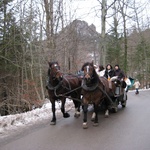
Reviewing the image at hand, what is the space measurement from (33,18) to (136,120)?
10485 mm

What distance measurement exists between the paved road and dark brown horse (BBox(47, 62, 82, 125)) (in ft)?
2.45

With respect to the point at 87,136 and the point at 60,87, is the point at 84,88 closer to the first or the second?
the point at 60,87

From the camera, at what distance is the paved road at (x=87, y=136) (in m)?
5.29

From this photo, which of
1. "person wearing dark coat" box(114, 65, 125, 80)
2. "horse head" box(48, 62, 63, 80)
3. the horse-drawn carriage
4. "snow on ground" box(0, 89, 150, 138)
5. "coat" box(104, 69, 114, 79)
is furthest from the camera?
"coat" box(104, 69, 114, 79)

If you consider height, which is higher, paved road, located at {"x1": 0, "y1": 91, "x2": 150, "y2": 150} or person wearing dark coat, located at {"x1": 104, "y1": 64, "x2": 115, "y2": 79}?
person wearing dark coat, located at {"x1": 104, "y1": 64, "x2": 115, "y2": 79}

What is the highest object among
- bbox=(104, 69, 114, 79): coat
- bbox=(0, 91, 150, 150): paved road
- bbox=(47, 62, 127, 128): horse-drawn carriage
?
bbox=(104, 69, 114, 79): coat

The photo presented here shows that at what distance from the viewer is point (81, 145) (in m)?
5.33

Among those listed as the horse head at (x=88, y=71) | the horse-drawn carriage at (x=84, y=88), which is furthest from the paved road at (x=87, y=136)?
the horse head at (x=88, y=71)

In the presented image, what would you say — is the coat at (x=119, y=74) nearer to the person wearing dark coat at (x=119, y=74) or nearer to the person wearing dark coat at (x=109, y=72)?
the person wearing dark coat at (x=119, y=74)

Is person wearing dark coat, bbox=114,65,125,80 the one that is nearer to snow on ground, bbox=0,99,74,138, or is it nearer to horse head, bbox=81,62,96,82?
horse head, bbox=81,62,96,82

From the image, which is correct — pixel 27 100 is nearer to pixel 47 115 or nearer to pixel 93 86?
pixel 47 115

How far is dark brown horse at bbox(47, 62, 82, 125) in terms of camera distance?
23.6ft

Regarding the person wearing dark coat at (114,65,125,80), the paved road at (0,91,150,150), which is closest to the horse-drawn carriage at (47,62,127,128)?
the paved road at (0,91,150,150)

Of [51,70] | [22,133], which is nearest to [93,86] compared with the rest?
[51,70]
